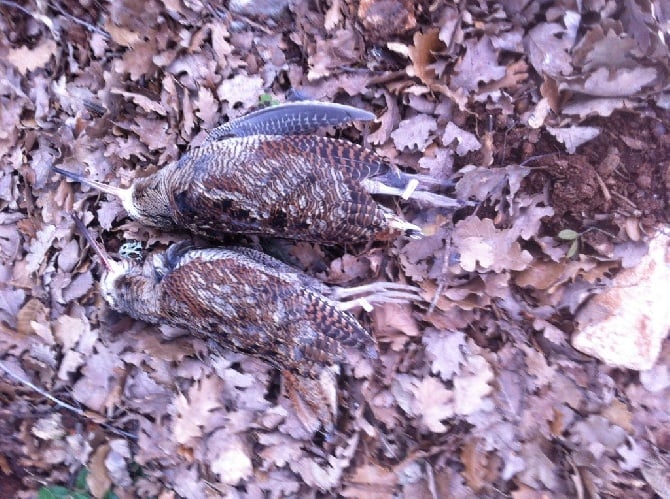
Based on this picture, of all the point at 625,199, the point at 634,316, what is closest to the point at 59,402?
the point at 634,316

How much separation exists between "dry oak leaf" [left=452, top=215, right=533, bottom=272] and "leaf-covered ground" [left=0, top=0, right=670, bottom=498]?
0.01 meters

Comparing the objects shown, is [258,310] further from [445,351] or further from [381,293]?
[445,351]

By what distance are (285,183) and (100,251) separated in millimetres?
1672

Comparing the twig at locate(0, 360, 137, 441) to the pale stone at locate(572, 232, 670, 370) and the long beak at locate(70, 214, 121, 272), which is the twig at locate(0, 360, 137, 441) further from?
the pale stone at locate(572, 232, 670, 370)

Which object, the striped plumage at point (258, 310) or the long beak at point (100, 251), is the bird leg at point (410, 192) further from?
the long beak at point (100, 251)

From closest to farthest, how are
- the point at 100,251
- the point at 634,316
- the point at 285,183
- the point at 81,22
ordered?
the point at 285,183 → the point at 634,316 → the point at 100,251 → the point at 81,22

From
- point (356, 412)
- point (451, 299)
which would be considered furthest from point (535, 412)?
point (356, 412)

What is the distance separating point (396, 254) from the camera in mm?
3572

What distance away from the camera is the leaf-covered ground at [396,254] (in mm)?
3252

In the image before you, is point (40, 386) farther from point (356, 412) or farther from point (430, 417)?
point (430, 417)

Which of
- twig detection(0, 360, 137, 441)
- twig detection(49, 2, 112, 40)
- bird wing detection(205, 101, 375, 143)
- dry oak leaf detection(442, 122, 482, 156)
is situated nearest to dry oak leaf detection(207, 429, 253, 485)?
twig detection(0, 360, 137, 441)

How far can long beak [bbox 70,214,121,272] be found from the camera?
3.73m

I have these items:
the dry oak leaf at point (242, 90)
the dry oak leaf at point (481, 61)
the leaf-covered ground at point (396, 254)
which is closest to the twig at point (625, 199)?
the leaf-covered ground at point (396, 254)

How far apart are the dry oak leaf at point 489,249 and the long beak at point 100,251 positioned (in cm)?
263
